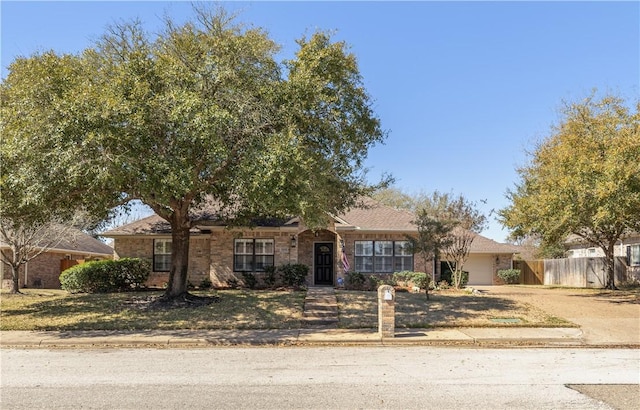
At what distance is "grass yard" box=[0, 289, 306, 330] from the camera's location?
47.4ft

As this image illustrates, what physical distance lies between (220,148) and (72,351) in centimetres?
567

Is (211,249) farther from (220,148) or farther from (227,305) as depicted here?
(220,148)

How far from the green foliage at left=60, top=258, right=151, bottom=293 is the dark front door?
8.01 meters

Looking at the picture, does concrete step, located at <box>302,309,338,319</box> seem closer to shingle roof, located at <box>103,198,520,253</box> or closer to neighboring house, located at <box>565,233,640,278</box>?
shingle roof, located at <box>103,198,520,253</box>

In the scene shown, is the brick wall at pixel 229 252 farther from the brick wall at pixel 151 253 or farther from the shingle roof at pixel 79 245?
the shingle roof at pixel 79 245

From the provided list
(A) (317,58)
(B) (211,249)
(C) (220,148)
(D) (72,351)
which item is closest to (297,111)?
(A) (317,58)

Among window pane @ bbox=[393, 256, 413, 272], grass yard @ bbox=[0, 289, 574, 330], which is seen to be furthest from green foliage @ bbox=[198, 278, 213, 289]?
window pane @ bbox=[393, 256, 413, 272]

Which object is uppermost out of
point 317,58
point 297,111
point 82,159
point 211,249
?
point 317,58

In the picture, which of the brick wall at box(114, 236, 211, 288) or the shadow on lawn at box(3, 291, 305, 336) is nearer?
the shadow on lawn at box(3, 291, 305, 336)

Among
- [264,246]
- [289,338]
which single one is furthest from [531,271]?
[289,338]

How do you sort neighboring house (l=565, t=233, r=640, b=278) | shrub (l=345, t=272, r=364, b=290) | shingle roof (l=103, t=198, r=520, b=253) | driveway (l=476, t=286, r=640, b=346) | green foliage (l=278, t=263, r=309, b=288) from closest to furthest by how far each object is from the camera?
driveway (l=476, t=286, r=640, b=346) → green foliage (l=278, t=263, r=309, b=288) → shrub (l=345, t=272, r=364, b=290) → shingle roof (l=103, t=198, r=520, b=253) → neighboring house (l=565, t=233, r=640, b=278)

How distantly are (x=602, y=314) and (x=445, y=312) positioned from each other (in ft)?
17.2

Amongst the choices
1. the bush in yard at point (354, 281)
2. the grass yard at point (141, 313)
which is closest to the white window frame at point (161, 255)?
the grass yard at point (141, 313)

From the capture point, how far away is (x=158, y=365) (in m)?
9.63
